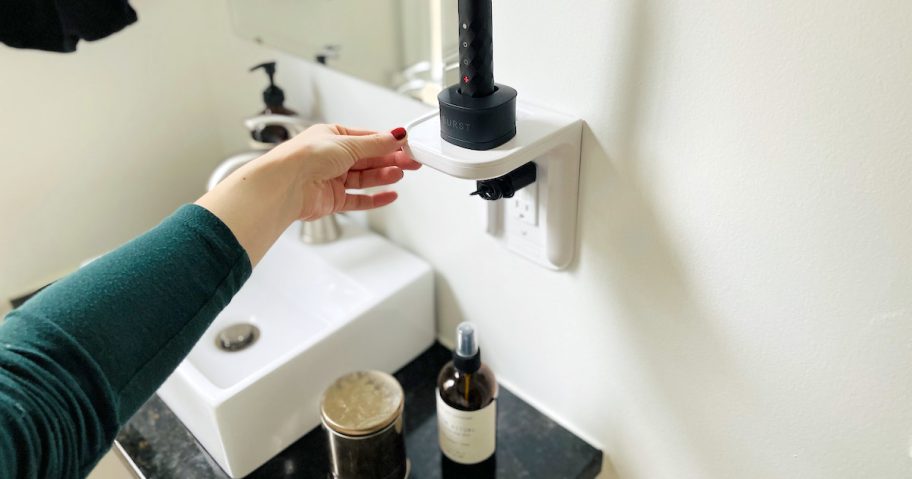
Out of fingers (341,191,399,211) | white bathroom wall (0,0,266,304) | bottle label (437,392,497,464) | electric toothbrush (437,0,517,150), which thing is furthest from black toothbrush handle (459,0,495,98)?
white bathroom wall (0,0,266,304)

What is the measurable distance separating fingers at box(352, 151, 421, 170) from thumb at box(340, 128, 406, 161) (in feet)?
0.15

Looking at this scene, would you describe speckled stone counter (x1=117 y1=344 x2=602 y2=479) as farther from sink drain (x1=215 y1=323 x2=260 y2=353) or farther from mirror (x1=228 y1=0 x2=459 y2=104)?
mirror (x1=228 y1=0 x2=459 y2=104)

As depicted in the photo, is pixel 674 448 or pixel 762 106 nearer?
pixel 762 106

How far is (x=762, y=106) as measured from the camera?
52 centimetres

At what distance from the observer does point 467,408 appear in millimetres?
756

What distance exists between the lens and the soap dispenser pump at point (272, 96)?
0.96m

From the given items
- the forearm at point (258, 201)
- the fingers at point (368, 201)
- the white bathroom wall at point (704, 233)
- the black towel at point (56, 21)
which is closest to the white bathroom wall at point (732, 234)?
the white bathroom wall at point (704, 233)

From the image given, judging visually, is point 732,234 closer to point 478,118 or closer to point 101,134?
point 478,118

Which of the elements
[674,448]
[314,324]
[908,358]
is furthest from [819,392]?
[314,324]

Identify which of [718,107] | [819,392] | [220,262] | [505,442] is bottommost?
[505,442]

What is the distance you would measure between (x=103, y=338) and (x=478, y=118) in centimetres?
35

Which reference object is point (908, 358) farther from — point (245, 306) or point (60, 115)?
point (60, 115)

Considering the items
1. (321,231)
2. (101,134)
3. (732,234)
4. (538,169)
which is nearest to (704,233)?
(732,234)

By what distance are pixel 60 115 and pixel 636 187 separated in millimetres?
834
